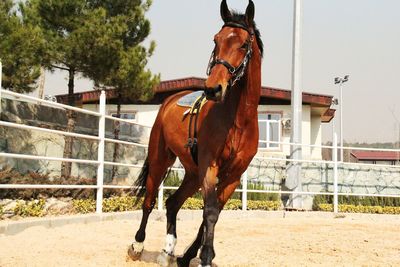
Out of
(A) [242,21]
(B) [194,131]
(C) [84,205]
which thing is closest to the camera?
(A) [242,21]

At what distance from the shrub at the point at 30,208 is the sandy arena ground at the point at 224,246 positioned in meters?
0.74

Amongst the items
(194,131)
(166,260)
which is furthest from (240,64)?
(166,260)

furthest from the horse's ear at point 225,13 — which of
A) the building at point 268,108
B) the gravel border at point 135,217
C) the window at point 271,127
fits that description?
the window at point 271,127

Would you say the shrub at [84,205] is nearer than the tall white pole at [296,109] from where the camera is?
Yes

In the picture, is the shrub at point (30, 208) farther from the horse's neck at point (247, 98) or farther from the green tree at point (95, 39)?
the horse's neck at point (247, 98)

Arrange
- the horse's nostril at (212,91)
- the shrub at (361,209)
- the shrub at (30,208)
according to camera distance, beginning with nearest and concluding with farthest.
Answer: the horse's nostril at (212,91) → the shrub at (30,208) → the shrub at (361,209)

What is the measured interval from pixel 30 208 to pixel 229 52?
5332mm

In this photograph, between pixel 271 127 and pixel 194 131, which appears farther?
pixel 271 127

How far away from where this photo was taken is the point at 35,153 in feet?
35.6

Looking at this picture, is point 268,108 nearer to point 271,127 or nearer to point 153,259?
point 271,127

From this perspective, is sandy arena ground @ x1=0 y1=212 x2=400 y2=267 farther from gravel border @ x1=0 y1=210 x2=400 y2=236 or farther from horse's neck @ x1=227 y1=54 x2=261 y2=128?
horse's neck @ x1=227 y1=54 x2=261 y2=128

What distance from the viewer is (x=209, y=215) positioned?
385cm

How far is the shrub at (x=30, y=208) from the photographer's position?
775 centimetres

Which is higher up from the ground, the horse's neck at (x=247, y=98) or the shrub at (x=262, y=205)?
the horse's neck at (x=247, y=98)
